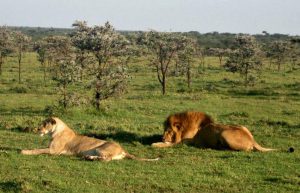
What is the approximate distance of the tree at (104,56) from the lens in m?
22.6

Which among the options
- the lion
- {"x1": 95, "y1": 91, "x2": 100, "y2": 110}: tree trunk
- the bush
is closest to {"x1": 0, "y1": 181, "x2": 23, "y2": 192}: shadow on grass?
the lion

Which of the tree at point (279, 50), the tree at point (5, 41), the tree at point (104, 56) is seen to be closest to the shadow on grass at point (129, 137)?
the tree at point (104, 56)

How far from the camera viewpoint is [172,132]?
13.2 meters

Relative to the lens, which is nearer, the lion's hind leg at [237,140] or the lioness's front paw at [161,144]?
the lion's hind leg at [237,140]

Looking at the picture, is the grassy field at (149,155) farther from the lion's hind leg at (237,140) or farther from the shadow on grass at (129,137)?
the lion's hind leg at (237,140)

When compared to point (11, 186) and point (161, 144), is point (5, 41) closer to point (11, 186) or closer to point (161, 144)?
point (161, 144)

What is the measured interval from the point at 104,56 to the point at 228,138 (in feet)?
37.8

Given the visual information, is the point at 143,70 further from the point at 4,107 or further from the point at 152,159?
the point at 152,159

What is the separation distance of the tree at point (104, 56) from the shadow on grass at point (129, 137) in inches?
313

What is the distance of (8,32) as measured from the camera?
47219 millimetres

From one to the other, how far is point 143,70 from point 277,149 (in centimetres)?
3968

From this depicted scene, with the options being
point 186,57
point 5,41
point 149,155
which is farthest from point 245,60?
point 149,155

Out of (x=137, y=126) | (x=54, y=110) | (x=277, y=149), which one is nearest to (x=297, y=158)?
(x=277, y=149)

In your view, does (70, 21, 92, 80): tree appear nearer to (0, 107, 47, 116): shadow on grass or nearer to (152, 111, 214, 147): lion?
(0, 107, 47, 116): shadow on grass
